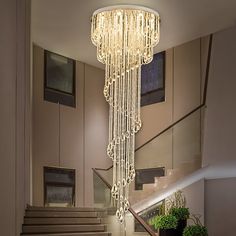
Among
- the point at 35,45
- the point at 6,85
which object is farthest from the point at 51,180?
the point at 6,85

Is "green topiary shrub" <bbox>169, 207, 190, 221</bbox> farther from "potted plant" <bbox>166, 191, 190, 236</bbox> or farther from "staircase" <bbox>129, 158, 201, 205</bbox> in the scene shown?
"staircase" <bbox>129, 158, 201, 205</bbox>

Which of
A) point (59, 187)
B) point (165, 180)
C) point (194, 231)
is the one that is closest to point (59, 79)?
point (59, 187)

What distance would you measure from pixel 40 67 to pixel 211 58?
400cm

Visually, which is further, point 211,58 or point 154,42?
point 211,58

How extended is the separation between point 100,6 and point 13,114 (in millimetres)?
3164

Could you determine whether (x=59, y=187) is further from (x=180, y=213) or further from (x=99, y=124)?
(x=180, y=213)

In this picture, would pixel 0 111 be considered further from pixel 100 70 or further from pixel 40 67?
pixel 100 70

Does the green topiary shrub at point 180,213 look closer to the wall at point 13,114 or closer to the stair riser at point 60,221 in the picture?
the stair riser at point 60,221

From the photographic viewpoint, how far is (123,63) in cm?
941

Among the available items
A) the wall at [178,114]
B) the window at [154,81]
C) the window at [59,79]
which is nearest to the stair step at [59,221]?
the wall at [178,114]

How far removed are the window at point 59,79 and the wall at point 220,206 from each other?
4090mm

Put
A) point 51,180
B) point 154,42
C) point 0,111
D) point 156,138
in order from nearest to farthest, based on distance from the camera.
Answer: point 0,111
point 154,42
point 156,138
point 51,180

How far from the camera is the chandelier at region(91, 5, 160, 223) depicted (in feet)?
29.5

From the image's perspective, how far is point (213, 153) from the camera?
947cm
